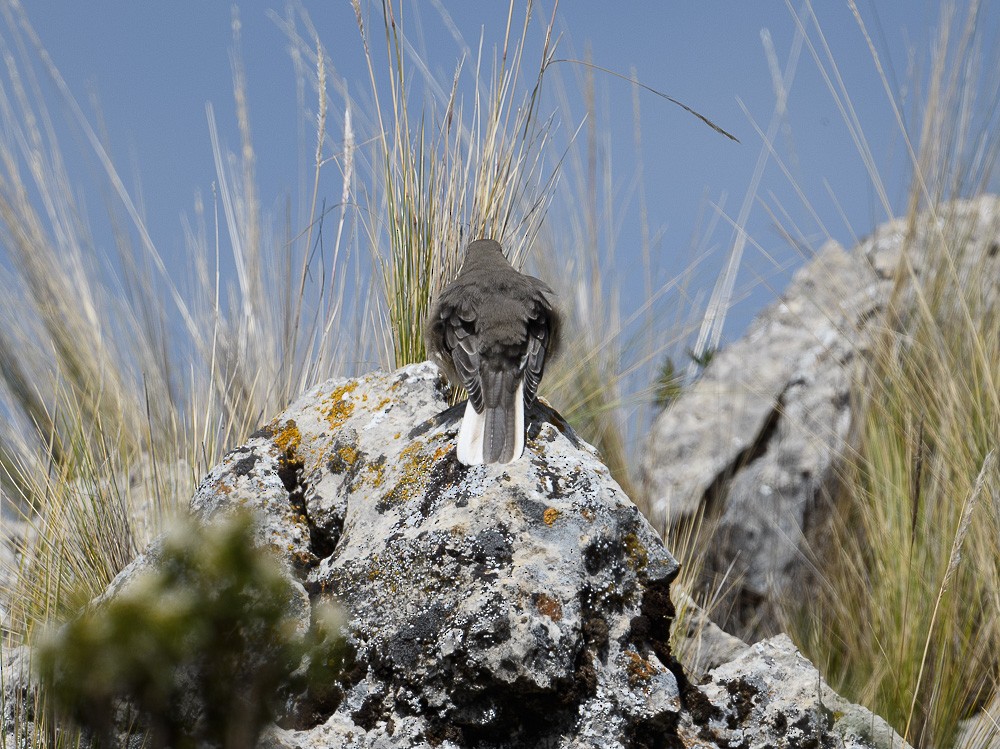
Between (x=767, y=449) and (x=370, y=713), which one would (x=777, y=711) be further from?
(x=767, y=449)

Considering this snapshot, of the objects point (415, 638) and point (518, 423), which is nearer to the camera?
point (415, 638)

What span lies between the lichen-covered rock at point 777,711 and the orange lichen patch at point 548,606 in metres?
0.40

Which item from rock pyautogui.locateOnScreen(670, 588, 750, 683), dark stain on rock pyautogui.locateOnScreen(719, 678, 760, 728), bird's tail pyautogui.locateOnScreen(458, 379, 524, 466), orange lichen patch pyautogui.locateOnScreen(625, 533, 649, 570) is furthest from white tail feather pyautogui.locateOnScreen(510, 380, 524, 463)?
rock pyautogui.locateOnScreen(670, 588, 750, 683)

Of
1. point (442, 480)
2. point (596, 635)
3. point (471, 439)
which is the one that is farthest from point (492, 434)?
point (596, 635)

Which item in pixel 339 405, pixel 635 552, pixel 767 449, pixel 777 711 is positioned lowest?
pixel 767 449

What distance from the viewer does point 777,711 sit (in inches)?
91.0

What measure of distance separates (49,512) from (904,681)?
2.63 meters

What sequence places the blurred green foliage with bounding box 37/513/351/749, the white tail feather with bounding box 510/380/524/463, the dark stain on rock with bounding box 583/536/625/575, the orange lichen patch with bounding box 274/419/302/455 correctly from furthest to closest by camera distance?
the orange lichen patch with bounding box 274/419/302/455
the white tail feather with bounding box 510/380/524/463
the dark stain on rock with bounding box 583/536/625/575
the blurred green foliage with bounding box 37/513/351/749

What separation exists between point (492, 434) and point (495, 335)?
0.58 meters

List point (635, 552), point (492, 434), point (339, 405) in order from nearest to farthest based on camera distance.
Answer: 1. point (635, 552)
2. point (492, 434)
3. point (339, 405)

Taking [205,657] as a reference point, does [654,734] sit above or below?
below

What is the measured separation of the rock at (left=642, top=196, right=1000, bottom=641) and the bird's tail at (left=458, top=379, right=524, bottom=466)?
235 centimetres

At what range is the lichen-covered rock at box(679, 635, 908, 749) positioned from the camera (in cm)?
229

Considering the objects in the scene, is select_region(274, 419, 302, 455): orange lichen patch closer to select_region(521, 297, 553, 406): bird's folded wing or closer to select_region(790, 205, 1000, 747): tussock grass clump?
select_region(521, 297, 553, 406): bird's folded wing
